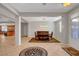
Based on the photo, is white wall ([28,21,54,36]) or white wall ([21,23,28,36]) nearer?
white wall ([28,21,54,36])

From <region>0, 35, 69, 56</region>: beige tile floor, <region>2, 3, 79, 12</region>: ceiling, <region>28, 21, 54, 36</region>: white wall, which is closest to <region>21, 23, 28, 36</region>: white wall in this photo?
<region>28, 21, 54, 36</region>: white wall

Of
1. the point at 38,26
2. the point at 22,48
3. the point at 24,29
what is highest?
the point at 38,26

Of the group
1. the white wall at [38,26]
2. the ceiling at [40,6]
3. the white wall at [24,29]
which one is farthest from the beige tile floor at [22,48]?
the white wall at [24,29]

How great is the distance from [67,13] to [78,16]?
8.32 ft

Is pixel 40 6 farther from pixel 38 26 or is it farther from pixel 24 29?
pixel 24 29

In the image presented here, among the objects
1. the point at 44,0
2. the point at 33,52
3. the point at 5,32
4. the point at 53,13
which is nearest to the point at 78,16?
the point at 53,13

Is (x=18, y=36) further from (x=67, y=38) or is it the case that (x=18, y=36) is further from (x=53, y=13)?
(x=67, y=38)

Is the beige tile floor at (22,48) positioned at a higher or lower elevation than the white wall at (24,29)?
lower

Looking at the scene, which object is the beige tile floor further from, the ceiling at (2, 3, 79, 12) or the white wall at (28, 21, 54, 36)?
the white wall at (28, 21, 54, 36)

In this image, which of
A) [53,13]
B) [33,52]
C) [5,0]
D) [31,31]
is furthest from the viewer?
[31,31]

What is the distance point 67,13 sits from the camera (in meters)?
9.23

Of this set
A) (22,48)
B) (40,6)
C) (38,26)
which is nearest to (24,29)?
(38,26)

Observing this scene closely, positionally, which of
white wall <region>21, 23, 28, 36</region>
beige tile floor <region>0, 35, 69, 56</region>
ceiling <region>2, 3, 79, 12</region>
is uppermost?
ceiling <region>2, 3, 79, 12</region>

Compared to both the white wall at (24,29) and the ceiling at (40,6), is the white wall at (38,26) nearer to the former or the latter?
the white wall at (24,29)
